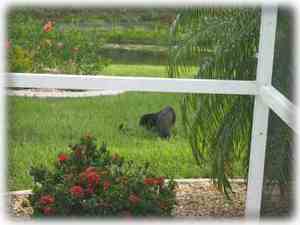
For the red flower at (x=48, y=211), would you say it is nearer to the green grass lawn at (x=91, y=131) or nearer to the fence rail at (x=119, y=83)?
the fence rail at (x=119, y=83)

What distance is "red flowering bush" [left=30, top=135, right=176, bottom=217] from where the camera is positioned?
2.61m

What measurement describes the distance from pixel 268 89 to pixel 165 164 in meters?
1.86

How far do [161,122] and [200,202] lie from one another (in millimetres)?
1242

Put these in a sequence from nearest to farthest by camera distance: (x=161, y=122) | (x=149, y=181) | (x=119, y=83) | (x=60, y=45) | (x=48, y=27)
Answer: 1. (x=119, y=83)
2. (x=149, y=181)
3. (x=161, y=122)
4. (x=48, y=27)
5. (x=60, y=45)

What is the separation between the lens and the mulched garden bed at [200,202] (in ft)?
10.6

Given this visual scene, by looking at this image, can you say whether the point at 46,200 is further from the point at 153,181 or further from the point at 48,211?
the point at 153,181

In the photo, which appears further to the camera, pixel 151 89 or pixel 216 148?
pixel 216 148

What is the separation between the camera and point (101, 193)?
2.64 m

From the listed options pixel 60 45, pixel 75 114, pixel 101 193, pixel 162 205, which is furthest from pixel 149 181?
pixel 60 45

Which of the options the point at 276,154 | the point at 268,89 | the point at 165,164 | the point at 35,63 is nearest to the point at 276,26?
the point at 268,89

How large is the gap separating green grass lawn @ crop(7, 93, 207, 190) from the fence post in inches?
52.8

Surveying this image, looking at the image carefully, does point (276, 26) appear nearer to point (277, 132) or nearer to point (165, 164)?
point (277, 132)

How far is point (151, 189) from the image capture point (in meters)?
2.75

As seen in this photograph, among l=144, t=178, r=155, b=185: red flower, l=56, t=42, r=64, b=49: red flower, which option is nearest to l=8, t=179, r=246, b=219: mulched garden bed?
l=144, t=178, r=155, b=185: red flower
